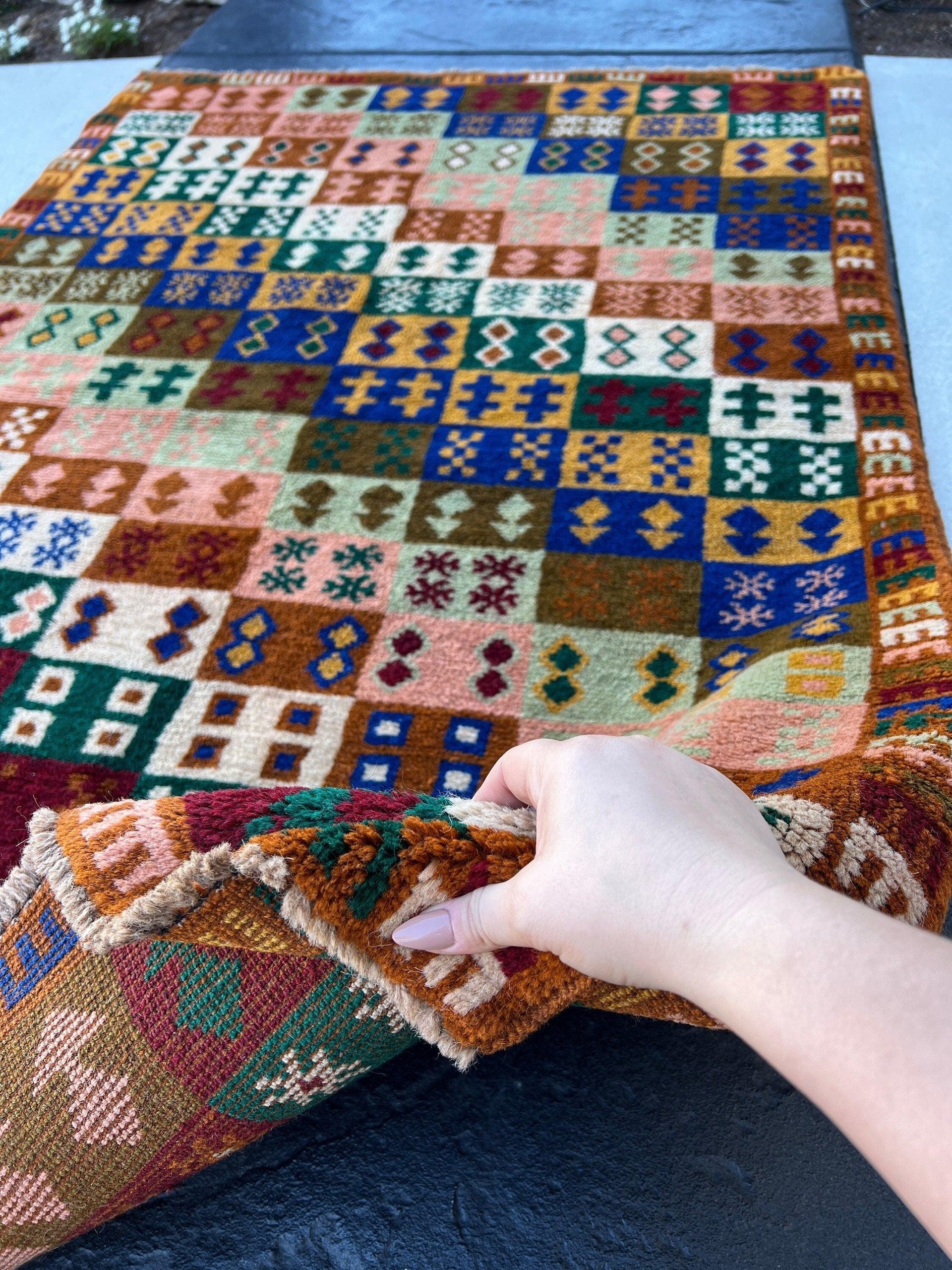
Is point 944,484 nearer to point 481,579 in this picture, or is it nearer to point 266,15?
point 481,579

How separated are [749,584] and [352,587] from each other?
0.57 metres

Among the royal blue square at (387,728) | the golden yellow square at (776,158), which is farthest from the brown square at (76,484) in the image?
the golden yellow square at (776,158)

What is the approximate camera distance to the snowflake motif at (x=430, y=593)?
1.43 meters

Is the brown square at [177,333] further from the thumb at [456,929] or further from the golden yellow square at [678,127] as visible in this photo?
the thumb at [456,929]

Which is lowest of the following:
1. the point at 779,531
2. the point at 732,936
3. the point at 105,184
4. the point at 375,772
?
the point at 375,772

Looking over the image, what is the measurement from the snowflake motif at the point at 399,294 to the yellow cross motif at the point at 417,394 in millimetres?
206

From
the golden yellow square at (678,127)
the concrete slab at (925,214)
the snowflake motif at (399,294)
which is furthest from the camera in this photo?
the golden yellow square at (678,127)

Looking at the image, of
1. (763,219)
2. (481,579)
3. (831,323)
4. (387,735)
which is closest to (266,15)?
(763,219)

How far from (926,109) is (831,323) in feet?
3.33

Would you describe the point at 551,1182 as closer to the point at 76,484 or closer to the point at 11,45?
the point at 76,484

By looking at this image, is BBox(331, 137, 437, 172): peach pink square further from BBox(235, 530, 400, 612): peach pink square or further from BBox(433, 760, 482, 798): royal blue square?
BBox(433, 760, 482, 798): royal blue square

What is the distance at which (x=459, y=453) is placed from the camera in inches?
63.9

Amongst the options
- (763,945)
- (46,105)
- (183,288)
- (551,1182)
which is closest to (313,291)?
(183,288)

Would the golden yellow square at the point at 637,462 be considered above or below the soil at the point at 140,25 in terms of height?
below
